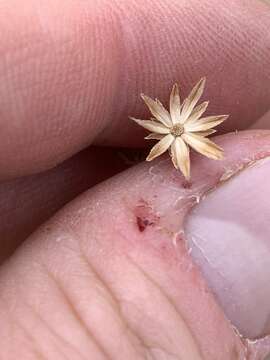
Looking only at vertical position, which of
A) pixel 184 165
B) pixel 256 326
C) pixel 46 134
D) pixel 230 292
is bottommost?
pixel 256 326

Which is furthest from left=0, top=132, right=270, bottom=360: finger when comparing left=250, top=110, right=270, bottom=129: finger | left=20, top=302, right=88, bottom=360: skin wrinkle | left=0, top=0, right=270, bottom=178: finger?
left=250, top=110, right=270, bottom=129: finger

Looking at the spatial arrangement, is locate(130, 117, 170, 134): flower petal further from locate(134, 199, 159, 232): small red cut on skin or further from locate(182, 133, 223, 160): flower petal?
locate(134, 199, 159, 232): small red cut on skin

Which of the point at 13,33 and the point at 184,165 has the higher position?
the point at 13,33

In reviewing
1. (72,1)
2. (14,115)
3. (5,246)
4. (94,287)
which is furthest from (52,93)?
(5,246)

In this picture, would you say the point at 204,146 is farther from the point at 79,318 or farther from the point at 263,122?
the point at 263,122

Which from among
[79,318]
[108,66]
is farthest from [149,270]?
[108,66]

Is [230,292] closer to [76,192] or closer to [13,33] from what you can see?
[76,192]

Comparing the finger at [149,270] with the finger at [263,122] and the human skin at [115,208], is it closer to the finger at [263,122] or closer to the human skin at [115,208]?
the human skin at [115,208]
